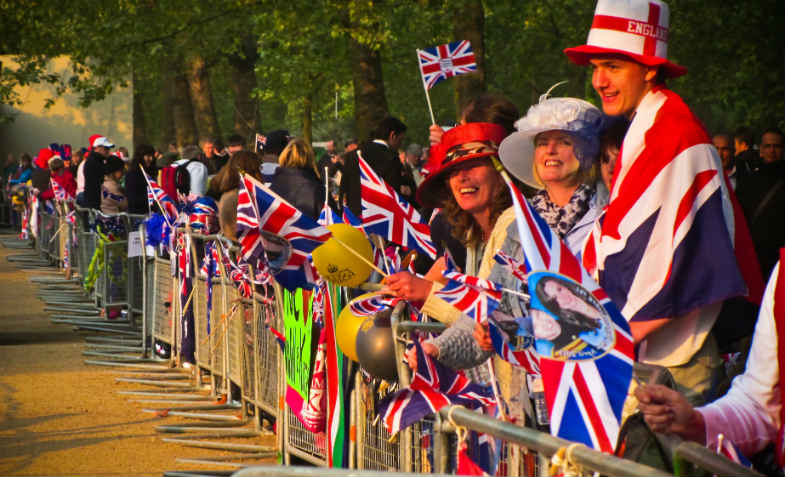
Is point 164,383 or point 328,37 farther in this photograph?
point 328,37

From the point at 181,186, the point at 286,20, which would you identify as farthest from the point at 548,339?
the point at 286,20

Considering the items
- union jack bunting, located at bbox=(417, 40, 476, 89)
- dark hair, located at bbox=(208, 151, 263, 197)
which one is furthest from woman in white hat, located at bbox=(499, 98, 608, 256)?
union jack bunting, located at bbox=(417, 40, 476, 89)

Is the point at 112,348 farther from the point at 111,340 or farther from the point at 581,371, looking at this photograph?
the point at 581,371

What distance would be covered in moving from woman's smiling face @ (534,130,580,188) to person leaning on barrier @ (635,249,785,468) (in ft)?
5.14

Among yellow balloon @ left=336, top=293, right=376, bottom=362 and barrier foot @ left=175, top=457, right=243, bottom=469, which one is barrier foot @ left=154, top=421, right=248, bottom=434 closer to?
barrier foot @ left=175, top=457, right=243, bottom=469

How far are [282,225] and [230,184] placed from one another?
424 cm

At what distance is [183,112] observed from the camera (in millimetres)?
34344

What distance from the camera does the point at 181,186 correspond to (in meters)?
13.1

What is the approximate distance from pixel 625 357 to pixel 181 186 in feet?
34.7

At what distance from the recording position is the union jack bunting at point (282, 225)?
18.7 feet

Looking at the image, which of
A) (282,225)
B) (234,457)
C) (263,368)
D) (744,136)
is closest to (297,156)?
(263,368)

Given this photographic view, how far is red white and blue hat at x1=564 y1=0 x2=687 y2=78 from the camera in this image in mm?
4055

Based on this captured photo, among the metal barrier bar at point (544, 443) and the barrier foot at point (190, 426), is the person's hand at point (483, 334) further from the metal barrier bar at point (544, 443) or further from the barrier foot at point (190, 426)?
the barrier foot at point (190, 426)

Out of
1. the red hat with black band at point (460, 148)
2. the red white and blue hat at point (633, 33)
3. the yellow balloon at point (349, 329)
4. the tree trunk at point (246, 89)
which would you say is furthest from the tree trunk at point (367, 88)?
the red white and blue hat at point (633, 33)
